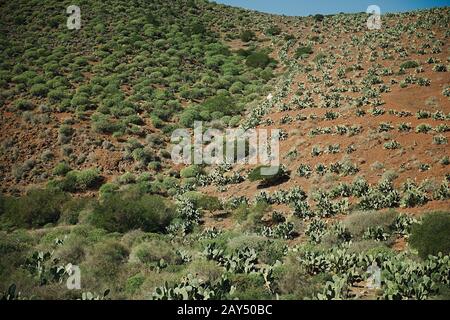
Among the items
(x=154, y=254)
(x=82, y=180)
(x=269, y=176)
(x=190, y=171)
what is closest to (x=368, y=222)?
(x=154, y=254)

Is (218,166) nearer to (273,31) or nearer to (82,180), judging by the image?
(82,180)

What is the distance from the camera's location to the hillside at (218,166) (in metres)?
10.9

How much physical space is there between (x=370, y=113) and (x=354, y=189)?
912 cm

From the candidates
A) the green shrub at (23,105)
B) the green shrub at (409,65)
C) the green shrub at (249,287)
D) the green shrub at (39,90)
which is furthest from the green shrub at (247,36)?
the green shrub at (249,287)

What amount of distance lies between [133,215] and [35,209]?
18.7 feet

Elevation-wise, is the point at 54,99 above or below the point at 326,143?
above

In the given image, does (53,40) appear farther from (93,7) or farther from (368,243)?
(368,243)

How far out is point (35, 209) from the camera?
19938 mm

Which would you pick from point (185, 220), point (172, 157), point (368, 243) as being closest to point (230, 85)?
point (172, 157)

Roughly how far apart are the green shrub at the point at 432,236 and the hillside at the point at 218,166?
0.05 m

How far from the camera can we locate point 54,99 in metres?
31.8

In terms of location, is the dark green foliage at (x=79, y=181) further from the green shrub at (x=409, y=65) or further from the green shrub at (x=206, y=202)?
the green shrub at (x=409, y=65)

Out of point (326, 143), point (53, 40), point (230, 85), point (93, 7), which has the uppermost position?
point (93, 7)

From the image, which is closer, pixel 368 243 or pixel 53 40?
pixel 368 243
